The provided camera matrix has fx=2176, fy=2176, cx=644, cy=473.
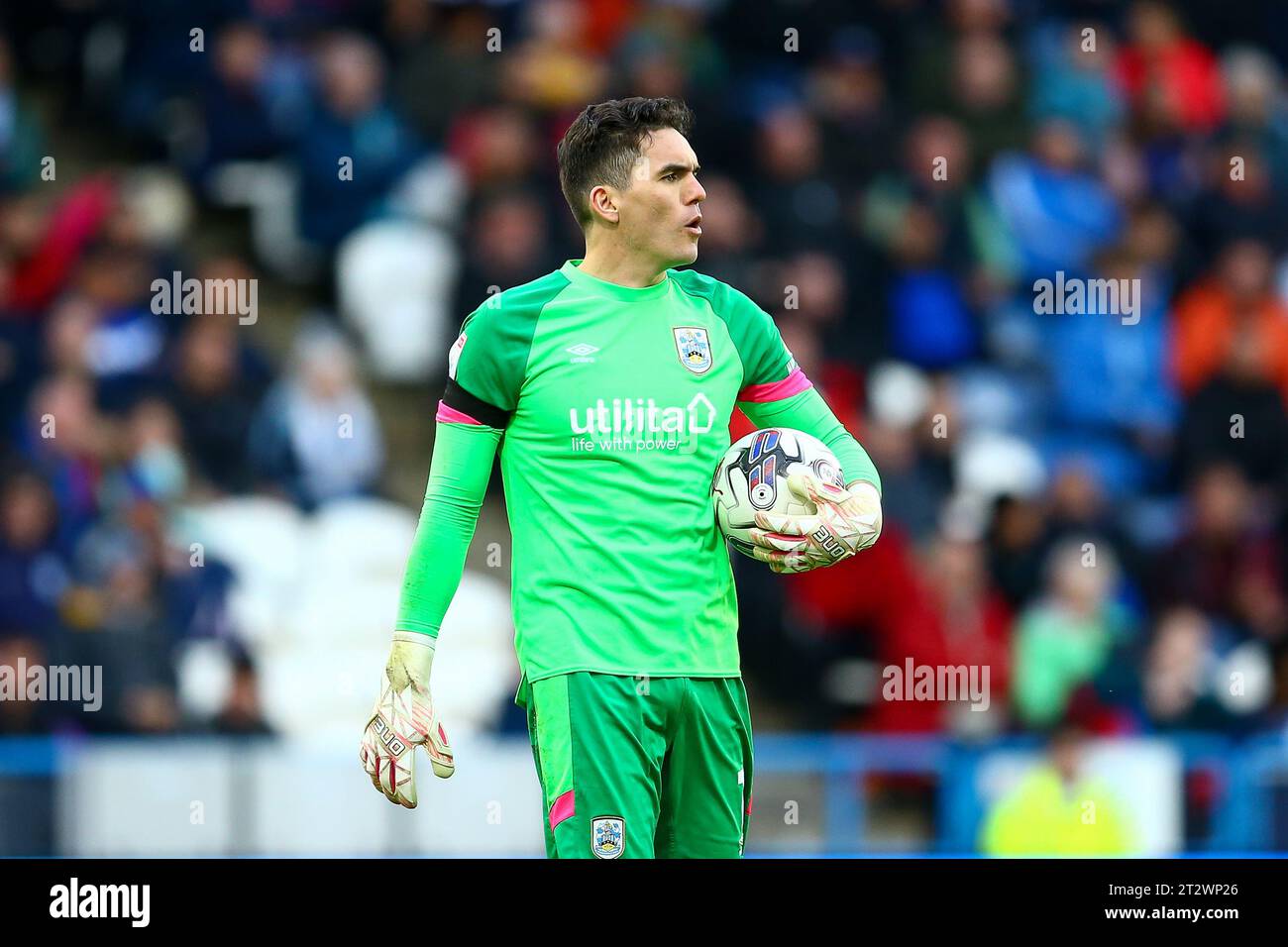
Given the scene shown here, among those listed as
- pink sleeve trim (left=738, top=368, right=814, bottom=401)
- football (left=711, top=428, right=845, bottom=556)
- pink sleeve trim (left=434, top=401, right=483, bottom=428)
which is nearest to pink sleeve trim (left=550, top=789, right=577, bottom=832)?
football (left=711, top=428, right=845, bottom=556)

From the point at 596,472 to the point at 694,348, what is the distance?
0.38 meters

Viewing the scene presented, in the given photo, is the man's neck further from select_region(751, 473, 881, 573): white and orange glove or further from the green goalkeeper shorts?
the green goalkeeper shorts

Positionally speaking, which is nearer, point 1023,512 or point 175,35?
point 1023,512

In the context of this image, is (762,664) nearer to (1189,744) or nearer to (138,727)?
(1189,744)

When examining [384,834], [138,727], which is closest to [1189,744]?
[384,834]

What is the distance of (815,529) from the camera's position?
195 inches

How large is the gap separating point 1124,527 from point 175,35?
18.3 feet

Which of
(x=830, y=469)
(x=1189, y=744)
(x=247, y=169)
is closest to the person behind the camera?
(x=830, y=469)

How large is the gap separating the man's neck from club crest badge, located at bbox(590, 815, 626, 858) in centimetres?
126

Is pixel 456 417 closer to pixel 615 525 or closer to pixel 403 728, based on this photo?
pixel 615 525

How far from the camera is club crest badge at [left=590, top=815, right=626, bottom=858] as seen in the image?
480cm

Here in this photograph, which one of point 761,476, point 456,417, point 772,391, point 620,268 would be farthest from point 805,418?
point 456,417

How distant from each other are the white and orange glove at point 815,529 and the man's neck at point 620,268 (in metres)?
0.60

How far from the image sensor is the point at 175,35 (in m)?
11.6
